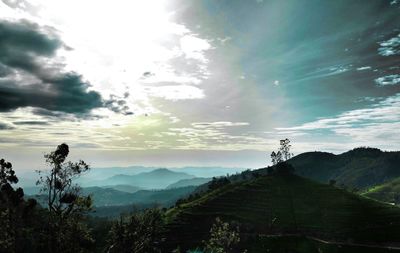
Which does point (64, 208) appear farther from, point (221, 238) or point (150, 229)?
point (221, 238)

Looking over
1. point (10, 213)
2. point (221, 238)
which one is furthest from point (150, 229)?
point (221, 238)

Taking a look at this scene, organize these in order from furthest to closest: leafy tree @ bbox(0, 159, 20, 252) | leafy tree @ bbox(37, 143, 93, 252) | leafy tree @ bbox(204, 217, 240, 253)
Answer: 1. leafy tree @ bbox(204, 217, 240, 253)
2. leafy tree @ bbox(0, 159, 20, 252)
3. leafy tree @ bbox(37, 143, 93, 252)

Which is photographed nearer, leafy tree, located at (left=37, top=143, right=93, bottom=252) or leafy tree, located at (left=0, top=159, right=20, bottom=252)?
leafy tree, located at (left=37, top=143, right=93, bottom=252)

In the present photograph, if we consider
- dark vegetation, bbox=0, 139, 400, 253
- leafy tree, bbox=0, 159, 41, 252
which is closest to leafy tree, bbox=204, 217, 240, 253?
dark vegetation, bbox=0, 139, 400, 253

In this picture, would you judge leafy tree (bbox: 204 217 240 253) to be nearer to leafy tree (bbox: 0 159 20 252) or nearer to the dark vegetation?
the dark vegetation

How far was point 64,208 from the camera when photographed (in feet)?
191

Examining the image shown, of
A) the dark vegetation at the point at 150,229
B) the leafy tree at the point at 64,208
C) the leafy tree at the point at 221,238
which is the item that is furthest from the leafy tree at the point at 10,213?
the leafy tree at the point at 221,238

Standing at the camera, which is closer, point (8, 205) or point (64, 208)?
point (64, 208)

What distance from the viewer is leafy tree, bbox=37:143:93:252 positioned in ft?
→ 175

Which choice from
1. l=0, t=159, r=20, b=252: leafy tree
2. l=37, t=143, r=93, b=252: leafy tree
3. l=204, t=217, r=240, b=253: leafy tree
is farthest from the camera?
l=204, t=217, r=240, b=253: leafy tree

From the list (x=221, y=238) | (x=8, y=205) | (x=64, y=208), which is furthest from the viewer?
(x=221, y=238)

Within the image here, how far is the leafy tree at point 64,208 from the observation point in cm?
5322

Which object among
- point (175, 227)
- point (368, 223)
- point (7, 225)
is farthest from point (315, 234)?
point (7, 225)

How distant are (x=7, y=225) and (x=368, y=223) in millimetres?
170312
